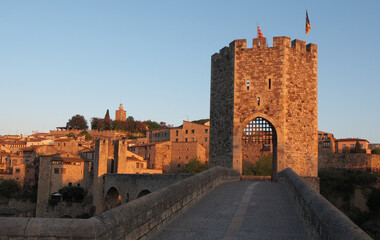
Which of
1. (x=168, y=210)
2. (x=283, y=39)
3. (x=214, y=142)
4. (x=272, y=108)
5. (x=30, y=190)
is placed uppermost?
(x=283, y=39)

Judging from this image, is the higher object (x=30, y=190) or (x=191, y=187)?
(x=191, y=187)

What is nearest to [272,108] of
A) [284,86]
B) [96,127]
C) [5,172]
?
[284,86]

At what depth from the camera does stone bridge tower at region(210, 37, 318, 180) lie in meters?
18.3

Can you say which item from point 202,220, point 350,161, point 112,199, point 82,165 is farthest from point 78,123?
point 202,220

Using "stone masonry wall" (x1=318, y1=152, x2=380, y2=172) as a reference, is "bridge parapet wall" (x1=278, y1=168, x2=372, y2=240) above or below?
below

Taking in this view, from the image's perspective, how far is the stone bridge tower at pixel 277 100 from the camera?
18.3 meters

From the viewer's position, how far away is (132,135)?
106625mm

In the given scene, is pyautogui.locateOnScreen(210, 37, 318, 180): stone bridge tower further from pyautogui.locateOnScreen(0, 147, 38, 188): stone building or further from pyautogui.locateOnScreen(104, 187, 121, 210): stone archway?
pyautogui.locateOnScreen(0, 147, 38, 188): stone building

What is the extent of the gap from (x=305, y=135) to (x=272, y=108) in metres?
2.22

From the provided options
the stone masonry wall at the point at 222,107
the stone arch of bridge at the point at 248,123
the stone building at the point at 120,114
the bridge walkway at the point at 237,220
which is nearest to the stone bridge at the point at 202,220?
the bridge walkway at the point at 237,220

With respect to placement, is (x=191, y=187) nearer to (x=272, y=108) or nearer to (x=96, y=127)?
(x=272, y=108)

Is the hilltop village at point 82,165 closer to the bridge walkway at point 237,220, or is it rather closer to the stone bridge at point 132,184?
the stone bridge at point 132,184

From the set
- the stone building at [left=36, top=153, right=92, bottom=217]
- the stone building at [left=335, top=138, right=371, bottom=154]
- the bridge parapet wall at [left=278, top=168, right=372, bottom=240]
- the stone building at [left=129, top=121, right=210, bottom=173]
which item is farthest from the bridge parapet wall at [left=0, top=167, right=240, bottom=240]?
the stone building at [left=335, top=138, right=371, bottom=154]

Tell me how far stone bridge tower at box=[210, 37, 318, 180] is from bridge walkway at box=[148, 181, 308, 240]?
796 centimetres
